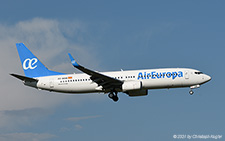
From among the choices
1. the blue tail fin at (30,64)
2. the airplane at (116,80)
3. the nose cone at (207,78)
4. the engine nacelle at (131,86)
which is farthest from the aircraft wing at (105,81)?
the nose cone at (207,78)

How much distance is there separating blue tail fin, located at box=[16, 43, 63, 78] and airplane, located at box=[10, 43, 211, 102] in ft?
0.50

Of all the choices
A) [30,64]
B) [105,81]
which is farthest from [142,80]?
[30,64]

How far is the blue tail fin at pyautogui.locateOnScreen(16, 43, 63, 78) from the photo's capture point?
49.8 m

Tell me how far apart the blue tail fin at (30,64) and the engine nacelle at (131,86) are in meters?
9.77

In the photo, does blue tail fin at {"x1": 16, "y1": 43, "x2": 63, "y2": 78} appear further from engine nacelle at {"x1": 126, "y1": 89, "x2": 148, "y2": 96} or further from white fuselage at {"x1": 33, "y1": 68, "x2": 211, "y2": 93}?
engine nacelle at {"x1": 126, "y1": 89, "x2": 148, "y2": 96}

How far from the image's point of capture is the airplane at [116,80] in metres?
44.1

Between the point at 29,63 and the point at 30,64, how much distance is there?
1.22 ft

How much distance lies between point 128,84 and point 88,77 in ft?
17.4

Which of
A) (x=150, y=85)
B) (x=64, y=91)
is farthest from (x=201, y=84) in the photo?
(x=64, y=91)

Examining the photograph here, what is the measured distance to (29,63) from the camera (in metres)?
51.8

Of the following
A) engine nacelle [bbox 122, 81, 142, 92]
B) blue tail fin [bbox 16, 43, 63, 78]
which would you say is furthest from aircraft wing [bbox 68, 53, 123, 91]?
blue tail fin [bbox 16, 43, 63, 78]

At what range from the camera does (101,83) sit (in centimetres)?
4494

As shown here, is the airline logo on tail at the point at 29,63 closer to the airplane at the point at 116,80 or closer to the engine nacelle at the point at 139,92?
the airplane at the point at 116,80

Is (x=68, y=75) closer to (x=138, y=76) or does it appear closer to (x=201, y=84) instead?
(x=138, y=76)
